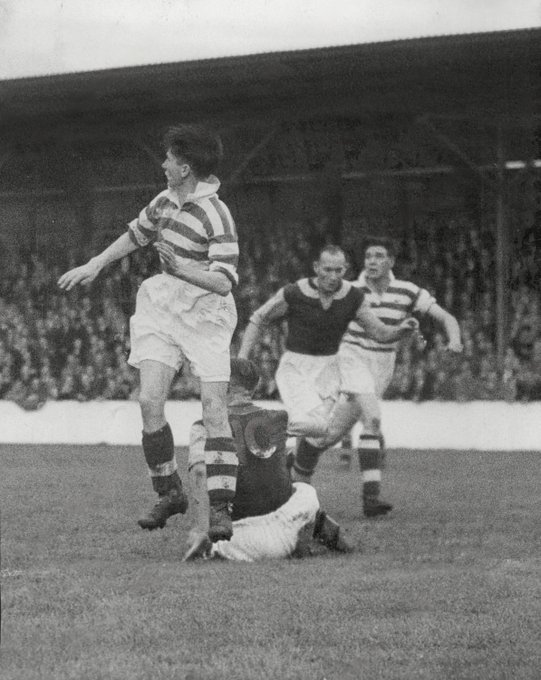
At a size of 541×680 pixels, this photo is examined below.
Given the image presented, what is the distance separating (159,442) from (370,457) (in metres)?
4.59

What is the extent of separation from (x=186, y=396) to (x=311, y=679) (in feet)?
29.3

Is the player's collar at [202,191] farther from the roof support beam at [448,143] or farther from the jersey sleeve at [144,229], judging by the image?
the roof support beam at [448,143]

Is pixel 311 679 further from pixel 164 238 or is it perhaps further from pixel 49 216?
pixel 49 216

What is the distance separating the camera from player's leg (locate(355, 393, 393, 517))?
842 centimetres

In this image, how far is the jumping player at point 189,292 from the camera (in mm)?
3551

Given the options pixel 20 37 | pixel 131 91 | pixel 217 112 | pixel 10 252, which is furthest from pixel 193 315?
pixel 217 112

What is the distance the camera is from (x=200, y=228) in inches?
147

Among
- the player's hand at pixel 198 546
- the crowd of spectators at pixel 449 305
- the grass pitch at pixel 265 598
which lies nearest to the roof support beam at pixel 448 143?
the crowd of spectators at pixel 449 305

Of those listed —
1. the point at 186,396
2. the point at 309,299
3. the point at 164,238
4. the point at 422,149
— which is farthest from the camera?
the point at 422,149

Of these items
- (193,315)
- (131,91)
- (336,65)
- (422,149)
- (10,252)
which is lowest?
(193,315)

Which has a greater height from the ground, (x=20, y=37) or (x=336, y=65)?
(x=336, y=65)

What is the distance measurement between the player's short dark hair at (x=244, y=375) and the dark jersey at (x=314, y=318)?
8.03 feet

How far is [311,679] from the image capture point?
415 cm

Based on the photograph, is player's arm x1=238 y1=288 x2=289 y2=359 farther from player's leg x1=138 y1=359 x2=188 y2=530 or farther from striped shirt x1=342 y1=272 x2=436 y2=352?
player's leg x1=138 y1=359 x2=188 y2=530
